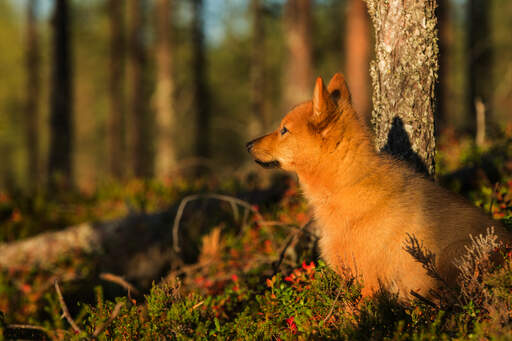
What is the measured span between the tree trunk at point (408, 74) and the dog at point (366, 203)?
1.76ft

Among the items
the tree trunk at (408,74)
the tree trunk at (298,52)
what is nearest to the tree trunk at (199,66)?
the tree trunk at (298,52)

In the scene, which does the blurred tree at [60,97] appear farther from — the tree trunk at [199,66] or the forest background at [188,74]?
the tree trunk at [199,66]

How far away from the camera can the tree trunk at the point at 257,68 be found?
76.0ft

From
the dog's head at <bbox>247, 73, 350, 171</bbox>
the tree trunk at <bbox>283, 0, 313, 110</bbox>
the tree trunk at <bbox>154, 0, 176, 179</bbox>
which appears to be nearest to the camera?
the dog's head at <bbox>247, 73, 350, 171</bbox>

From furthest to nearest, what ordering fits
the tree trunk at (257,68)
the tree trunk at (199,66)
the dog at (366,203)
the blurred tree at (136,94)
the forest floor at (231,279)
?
1. the blurred tree at (136,94)
2. the tree trunk at (199,66)
3. the tree trunk at (257,68)
4. the dog at (366,203)
5. the forest floor at (231,279)

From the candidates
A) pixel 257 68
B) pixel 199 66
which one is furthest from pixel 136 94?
pixel 257 68

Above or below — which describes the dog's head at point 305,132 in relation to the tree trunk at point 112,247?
above

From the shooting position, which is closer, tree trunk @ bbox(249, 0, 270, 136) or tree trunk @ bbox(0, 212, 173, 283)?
tree trunk @ bbox(0, 212, 173, 283)

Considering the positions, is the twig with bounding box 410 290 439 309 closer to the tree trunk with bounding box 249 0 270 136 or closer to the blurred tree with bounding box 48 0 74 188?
the blurred tree with bounding box 48 0 74 188

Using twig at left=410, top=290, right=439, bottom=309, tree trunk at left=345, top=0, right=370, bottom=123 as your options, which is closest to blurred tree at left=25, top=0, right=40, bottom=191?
tree trunk at left=345, top=0, right=370, bottom=123

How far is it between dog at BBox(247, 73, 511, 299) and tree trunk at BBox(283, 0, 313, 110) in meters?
11.4

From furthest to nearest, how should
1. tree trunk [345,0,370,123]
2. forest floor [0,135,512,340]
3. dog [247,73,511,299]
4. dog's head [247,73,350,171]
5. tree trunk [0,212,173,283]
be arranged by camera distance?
tree trunk [345,0,370,123]
tree trunk [0,212,173,283]
dog's head [247,73,350,171]
dog [247,73,511,299]
forest floor [0,135,512,340]

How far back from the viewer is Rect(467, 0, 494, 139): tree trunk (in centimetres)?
1726

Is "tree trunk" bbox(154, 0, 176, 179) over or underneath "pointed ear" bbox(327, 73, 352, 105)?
underneath
